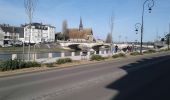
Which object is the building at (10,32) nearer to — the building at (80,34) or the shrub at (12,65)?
the building at (80,34)

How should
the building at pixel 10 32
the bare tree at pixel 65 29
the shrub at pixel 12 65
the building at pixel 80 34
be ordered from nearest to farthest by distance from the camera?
the shrub at pixel 12 65 → the building at pixel 10 32 → the bare tree at pixel 65 29 → the building at pixel 80 34

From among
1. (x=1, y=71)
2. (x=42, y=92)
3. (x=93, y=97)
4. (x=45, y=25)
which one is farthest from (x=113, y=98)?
(x=45, y=25)

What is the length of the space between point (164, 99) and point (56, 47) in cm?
8540

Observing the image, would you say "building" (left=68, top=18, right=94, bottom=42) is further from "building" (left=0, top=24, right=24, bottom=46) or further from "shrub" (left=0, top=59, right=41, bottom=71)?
"shrub" (left=0, top=59, right=41, bottom=71)

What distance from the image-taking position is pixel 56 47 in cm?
9494

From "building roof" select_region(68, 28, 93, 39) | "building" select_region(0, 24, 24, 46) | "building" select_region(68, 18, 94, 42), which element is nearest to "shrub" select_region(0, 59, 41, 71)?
"building" select_region(0, 24, 24, 46)

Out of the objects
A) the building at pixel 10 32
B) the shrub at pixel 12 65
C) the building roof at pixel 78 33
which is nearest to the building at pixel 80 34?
the building roof at pixel 78 33

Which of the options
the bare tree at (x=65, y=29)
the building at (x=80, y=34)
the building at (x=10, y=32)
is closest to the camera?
the building at (x=10, y=32)

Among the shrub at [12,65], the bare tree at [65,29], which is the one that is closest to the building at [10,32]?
the bare tree at [65,29]

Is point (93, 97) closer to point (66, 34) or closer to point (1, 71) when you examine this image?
point (1, 71)

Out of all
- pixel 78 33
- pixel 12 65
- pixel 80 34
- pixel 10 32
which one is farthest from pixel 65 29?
pixel 12 65

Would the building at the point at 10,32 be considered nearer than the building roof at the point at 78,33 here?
Yes

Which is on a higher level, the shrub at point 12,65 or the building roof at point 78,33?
the building roof at point 78,33

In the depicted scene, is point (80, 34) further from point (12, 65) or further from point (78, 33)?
point (12, 65)
